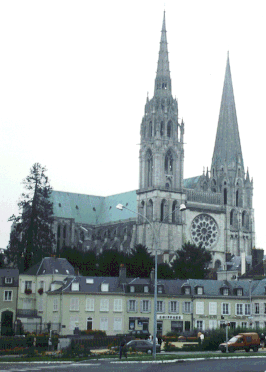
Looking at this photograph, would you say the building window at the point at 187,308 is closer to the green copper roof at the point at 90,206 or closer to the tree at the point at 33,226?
the tree at the point at 33,226

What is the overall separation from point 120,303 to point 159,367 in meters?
31.8

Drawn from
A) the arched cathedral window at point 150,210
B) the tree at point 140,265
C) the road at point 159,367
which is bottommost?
the road at point 159,367

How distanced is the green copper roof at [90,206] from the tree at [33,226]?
45.2 metres

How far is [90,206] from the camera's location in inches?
5527

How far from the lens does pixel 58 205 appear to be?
134m

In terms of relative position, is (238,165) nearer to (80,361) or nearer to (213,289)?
(213,289)

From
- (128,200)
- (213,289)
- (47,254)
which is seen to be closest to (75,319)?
(213,289)

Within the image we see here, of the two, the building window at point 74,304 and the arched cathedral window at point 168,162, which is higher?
the arched cathedral window at point 168,162

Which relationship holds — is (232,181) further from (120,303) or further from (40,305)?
(120,303)

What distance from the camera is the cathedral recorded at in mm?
117062

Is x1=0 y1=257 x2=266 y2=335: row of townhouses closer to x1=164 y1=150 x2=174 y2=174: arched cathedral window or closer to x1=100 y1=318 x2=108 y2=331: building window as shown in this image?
x1=100 y1=318 x2=108 y2=331: building window

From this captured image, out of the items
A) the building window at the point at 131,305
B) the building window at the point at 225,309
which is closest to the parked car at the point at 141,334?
the building window at the point at 131,305

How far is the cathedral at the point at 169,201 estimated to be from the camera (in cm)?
11706

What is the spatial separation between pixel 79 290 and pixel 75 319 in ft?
8.27
